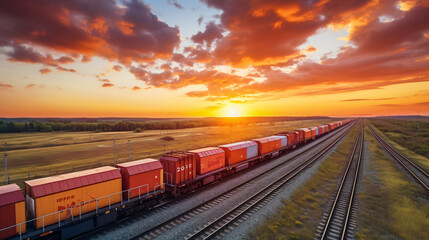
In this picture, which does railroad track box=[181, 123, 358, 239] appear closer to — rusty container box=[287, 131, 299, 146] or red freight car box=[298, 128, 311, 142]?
rusty container box=[287, 131, 299, 146]

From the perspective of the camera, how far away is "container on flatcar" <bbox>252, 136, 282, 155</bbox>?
32681 millimetres

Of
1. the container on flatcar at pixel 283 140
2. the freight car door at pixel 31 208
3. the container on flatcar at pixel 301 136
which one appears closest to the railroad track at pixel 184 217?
the freight car door at pixel 31 208

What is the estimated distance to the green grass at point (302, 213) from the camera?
1327cm

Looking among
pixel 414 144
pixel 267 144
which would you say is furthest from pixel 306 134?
pixel 414 144

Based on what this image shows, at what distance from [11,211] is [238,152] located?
22308 millimetres

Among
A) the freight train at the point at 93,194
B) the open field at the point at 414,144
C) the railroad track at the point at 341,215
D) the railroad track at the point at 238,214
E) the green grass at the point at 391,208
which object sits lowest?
the open field at the point at 414,144

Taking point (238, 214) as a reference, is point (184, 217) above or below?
below

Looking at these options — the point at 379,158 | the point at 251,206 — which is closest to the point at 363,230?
the point at 251,206

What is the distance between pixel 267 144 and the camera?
34.4m

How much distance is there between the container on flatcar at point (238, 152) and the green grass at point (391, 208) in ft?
46.3

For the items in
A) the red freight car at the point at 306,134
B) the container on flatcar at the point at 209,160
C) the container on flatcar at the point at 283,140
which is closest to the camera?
the container on flatcar at the point at 209,160

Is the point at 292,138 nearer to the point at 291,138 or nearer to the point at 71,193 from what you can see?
the point at 291,138

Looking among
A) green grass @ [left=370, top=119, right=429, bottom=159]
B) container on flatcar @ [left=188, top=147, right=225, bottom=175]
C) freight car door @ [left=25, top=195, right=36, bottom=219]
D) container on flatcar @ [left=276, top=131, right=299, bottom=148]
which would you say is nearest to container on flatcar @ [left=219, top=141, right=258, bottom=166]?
container on flatcar @ [left=188, top=147, right=225, bottom=175]

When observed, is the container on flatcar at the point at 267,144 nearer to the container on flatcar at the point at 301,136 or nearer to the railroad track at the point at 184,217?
the railroad track at the point at 184,217
